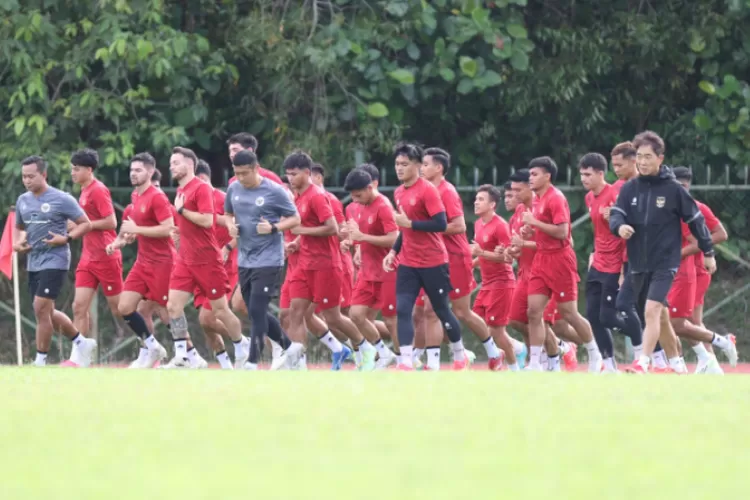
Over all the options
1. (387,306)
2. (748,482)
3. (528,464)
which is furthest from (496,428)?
(387,306)

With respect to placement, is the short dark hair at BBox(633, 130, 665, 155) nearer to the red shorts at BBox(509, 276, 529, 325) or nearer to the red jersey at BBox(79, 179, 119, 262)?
the red shorts at BBox(509, 276, 529, 325)

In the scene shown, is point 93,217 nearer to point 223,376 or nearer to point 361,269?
point 361,269

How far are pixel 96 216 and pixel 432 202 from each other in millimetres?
3947

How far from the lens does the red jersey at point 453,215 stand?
53.8 feet

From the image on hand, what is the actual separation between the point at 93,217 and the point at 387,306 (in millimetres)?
3221

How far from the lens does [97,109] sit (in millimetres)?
21312

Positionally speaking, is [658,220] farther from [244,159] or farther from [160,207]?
[160,207]

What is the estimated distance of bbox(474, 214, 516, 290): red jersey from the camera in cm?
1791

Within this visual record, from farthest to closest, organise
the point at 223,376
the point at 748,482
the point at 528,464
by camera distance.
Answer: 1. the point at 223,376
2. the point at 528,464
3. the point at 748,482

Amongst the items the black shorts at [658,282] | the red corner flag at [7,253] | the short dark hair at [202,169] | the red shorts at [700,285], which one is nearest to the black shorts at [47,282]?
the red corner flag at [7,253]

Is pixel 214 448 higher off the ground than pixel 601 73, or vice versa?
pixel 601 73

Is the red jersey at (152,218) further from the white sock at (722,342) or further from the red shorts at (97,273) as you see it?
the white sock at (722,342)

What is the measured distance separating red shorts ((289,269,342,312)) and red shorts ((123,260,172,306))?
1398mm

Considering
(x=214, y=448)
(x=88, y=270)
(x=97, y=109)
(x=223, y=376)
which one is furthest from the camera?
(x=97, y=109)
